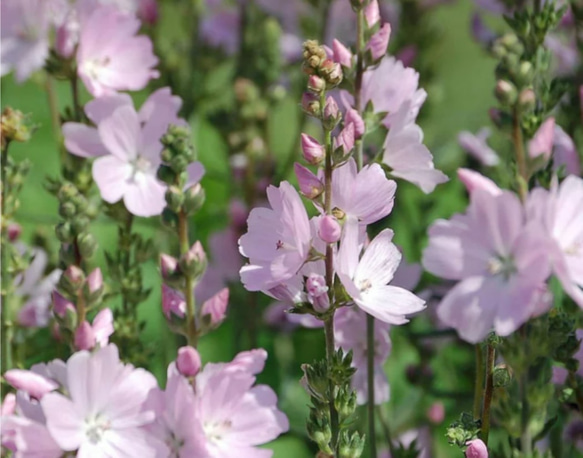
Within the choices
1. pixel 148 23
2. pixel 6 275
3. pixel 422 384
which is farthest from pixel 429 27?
pixel 6 275

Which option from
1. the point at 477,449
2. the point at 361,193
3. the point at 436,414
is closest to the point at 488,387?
the point at 477,449

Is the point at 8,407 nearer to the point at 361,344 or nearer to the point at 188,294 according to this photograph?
the point at 188,294

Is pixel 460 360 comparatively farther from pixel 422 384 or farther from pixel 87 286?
pixel 87 286

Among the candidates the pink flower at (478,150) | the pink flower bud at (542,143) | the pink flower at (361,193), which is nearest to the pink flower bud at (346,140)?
the pink flower at (361,193)

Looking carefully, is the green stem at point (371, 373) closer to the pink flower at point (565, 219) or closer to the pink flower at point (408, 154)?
the pink flower at point (408, 154)

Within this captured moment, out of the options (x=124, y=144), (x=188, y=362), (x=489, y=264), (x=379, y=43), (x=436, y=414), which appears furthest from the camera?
(x=436, y=414)

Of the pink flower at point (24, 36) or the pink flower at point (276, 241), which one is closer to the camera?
the pink flower at point (276, 241)

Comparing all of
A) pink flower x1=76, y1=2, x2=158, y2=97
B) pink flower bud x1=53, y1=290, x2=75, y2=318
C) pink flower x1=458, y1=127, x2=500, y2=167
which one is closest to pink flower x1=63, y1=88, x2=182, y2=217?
pink flower x1=76, y1=2, x2=158, y2=97
